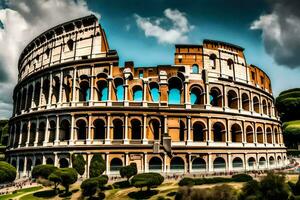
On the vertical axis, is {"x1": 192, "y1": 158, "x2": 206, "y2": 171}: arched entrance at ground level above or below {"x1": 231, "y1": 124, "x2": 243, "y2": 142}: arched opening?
below

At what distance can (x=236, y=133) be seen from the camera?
133ft

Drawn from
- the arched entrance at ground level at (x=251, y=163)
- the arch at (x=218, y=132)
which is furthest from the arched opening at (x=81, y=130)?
the arched entrance at ground level at (x=251, y=163)

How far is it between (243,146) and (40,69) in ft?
108

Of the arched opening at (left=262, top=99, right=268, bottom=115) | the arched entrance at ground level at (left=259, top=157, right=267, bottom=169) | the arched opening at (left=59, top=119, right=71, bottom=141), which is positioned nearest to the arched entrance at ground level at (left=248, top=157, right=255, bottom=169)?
the arched entrance at ground level at (left=259, top=157, right=267, bottom=169)

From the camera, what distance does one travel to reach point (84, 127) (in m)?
38.3

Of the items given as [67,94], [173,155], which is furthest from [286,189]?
[67,94]

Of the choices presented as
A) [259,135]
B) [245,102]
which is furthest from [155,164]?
[259,135]

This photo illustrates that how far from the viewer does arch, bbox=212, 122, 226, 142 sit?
127 feet

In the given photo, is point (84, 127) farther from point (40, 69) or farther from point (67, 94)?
Result: point (40, 69)

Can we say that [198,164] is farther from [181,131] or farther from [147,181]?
[147,181]

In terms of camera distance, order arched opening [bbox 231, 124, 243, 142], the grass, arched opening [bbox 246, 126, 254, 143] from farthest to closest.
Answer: arched opening [bbox 246, 126, 254, 143]
arched opening [bbox 231, 124, 243, 142]
the grass

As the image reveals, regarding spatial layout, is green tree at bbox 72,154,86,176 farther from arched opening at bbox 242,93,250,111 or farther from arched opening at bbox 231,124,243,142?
arched opening at bbox 242,93,250,111

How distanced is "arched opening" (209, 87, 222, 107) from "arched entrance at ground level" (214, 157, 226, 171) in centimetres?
777

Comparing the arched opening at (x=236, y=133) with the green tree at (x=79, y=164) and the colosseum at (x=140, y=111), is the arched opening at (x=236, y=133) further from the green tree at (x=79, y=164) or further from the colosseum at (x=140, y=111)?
the green tree at (x=79, y=164)
